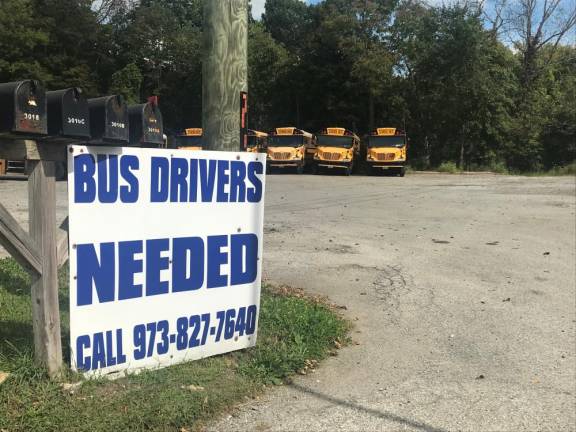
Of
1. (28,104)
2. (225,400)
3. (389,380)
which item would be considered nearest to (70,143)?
(28,104)

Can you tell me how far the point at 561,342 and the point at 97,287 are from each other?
173 inches

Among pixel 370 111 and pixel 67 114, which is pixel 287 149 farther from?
pixel 67 114

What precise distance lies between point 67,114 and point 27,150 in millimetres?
309

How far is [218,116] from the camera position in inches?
190

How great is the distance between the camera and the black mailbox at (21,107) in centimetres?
309

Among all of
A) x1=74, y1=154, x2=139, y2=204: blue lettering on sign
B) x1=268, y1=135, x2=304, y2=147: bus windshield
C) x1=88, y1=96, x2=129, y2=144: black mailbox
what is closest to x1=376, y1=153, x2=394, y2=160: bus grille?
x1=268, y1=135, x2=304, y2=147: bus windshield

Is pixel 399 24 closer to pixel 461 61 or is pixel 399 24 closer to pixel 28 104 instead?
pixel 461 61

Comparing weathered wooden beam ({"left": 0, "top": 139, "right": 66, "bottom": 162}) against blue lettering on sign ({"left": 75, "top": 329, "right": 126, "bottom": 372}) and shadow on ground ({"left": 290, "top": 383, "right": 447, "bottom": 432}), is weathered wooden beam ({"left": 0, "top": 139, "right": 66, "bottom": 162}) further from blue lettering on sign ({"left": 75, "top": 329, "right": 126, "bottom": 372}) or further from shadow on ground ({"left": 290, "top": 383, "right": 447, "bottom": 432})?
shadow on ground ({"left": 290, "top": 383, "right": 447, "bottom": 432})

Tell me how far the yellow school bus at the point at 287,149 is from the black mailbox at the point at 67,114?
29.3m

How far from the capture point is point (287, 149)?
109ft

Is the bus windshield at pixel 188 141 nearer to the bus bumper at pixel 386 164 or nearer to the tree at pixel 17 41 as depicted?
the bus bumper at pixel 386 164

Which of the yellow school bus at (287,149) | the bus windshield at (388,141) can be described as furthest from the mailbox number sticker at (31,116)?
the bus windshield at (388,141)

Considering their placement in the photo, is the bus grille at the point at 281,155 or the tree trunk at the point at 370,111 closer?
the bus grille at the point at 281,155

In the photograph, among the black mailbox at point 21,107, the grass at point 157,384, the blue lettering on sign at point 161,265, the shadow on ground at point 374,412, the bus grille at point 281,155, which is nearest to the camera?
the black mailbox at point 21,107
